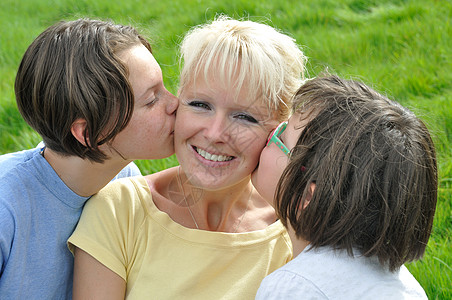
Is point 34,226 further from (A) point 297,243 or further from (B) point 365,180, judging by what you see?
(B) point 365,180

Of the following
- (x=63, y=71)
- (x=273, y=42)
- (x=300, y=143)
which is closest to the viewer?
(x=300, y=143)

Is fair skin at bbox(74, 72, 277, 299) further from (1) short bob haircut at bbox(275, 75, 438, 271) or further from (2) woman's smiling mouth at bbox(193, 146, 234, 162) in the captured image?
(1) short bob haircut at bbox(275, 75, 438, 271)

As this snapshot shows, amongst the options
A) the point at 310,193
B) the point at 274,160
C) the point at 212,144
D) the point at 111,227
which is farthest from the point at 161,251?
the point at 310,193

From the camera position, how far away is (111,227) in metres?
2.21

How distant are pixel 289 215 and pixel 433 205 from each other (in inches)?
18.5

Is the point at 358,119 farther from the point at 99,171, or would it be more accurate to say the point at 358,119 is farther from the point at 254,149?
the point at 99,171

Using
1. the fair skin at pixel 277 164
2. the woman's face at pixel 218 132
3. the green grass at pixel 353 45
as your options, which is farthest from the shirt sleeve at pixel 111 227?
the green grass at pixel 353 45

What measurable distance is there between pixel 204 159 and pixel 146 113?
11.3 inches

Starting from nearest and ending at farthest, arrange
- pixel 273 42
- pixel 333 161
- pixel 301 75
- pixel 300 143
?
pixel 333 161, pixel 300 143, pixel 273 42, pixel 301 75

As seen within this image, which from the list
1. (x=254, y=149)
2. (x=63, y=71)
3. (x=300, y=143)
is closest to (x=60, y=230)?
(x=63, y=71)

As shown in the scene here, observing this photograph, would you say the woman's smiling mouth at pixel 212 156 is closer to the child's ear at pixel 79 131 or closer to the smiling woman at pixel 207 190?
the smiling woman at pixel 207 190

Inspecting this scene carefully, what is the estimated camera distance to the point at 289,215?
2.01 meters

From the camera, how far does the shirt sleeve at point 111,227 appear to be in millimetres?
2170

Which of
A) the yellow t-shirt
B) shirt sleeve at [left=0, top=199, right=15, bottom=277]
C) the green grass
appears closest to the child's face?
the yellow t-shirt
